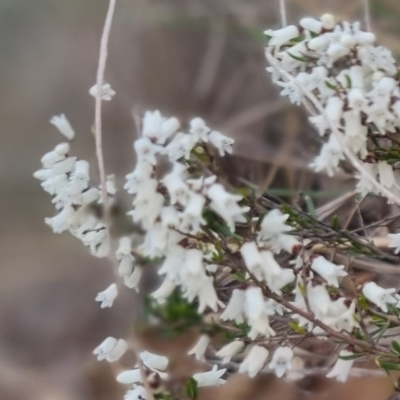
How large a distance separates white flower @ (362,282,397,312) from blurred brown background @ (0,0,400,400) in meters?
0.77

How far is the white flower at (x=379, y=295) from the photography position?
704 mm

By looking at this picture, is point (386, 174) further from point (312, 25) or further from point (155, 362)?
point (155, 362)

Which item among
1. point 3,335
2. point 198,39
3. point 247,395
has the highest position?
point 198,39

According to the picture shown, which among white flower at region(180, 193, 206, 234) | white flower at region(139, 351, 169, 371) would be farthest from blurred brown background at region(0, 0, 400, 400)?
white flower at region(180, 193, 206, 234)

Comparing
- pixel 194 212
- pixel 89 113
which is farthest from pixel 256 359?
pixel 89 113

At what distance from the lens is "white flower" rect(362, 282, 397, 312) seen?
0.70m

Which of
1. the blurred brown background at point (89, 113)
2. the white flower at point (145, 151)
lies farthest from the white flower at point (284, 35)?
the blurred brown background at point (89, 113)

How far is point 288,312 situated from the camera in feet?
2.54

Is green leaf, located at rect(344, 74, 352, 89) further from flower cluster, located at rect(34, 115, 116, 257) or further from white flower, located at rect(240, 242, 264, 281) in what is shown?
flower cluster, located at rect(34, 115, 116, 257)

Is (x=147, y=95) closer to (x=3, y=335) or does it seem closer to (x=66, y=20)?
(x=66, y=20)

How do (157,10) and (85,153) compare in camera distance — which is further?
(157,10)

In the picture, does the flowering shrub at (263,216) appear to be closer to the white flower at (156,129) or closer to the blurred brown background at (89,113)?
the white flower at (156,129)

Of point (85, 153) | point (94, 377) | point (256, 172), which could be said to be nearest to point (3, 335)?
point (94, 377)

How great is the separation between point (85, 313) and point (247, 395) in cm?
57
